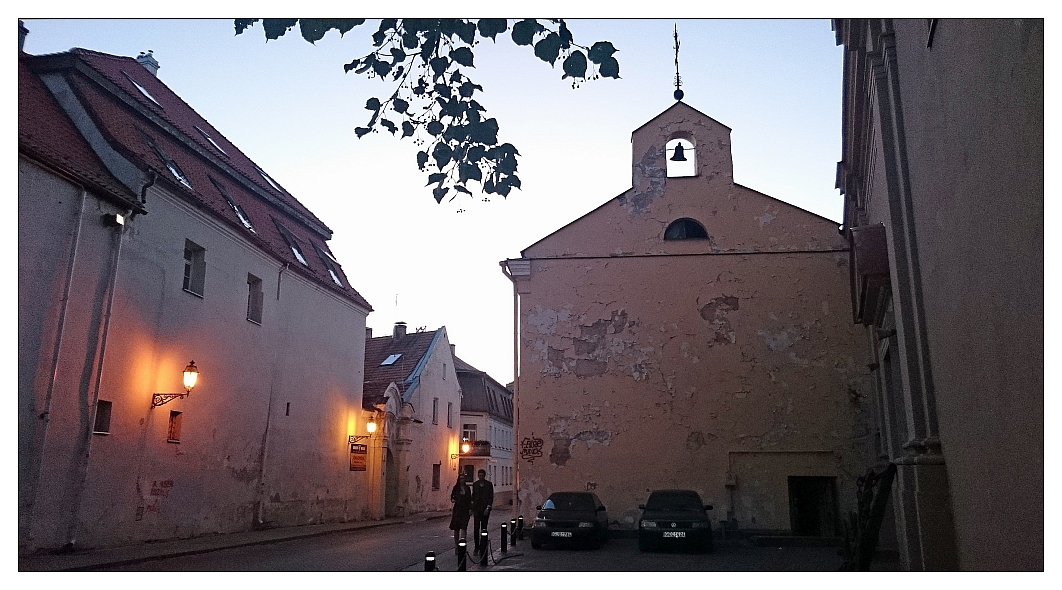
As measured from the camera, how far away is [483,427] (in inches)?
1462

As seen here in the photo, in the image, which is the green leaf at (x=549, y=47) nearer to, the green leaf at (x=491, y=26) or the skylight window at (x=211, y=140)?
the green leaf at (x=491, y=26)

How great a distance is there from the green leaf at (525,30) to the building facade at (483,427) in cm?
3044

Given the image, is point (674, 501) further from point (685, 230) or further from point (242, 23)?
point (242, 23)

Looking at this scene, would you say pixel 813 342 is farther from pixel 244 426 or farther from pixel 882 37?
pixel 244 426

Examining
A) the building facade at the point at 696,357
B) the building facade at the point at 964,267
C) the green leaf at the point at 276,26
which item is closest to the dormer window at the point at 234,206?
the building facade at the point at 696,357

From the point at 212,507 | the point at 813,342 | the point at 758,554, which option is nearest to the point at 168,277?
the point at 212,507

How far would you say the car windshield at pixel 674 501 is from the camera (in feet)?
41.9

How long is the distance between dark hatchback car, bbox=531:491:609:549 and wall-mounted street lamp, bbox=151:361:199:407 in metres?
6.11

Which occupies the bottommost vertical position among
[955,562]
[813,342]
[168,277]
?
[955,562]

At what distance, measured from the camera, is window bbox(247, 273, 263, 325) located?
15758 mm

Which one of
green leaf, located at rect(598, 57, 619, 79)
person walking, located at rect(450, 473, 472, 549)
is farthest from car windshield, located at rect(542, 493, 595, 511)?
green leaf, located at rect(598, 57, 619, 79)

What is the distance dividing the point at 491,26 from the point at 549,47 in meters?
0.52

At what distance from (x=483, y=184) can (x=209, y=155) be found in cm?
1231
